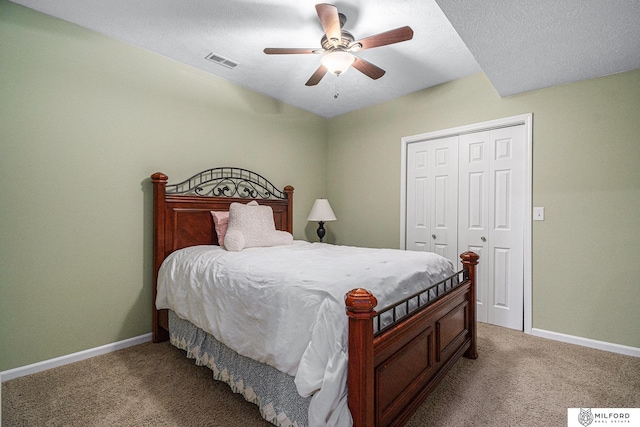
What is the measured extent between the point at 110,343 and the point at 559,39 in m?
4.05

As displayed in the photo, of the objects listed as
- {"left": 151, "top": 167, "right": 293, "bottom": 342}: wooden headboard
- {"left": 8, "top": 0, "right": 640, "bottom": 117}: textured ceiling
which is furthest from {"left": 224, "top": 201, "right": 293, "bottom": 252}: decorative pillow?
{"left": 8, "top": 0, "right": 640, "bottom": 117}: textured ceiling

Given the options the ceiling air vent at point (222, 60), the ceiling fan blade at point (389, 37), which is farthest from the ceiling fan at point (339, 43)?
the ceiling air vent at point (222, 60)

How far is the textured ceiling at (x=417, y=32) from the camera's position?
1.84 meters

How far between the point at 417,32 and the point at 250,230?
7.05 ft

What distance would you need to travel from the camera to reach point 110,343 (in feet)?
8.19

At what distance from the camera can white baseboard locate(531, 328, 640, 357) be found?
2.42 m

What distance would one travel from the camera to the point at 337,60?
7.14ft

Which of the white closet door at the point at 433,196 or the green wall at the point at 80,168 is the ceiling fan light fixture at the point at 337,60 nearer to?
the green wall at the point at 80,168

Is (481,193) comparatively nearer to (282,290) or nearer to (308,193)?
(308,193)

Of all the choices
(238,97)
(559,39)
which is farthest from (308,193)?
(559,39)

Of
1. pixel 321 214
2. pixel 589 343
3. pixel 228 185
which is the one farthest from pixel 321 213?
pixel 589 343

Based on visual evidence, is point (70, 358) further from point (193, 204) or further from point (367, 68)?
point (367, 68)

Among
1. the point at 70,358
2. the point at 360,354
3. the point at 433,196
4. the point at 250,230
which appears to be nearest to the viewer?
the point at 360,354

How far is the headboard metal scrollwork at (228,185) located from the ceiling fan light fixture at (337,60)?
1.60m
